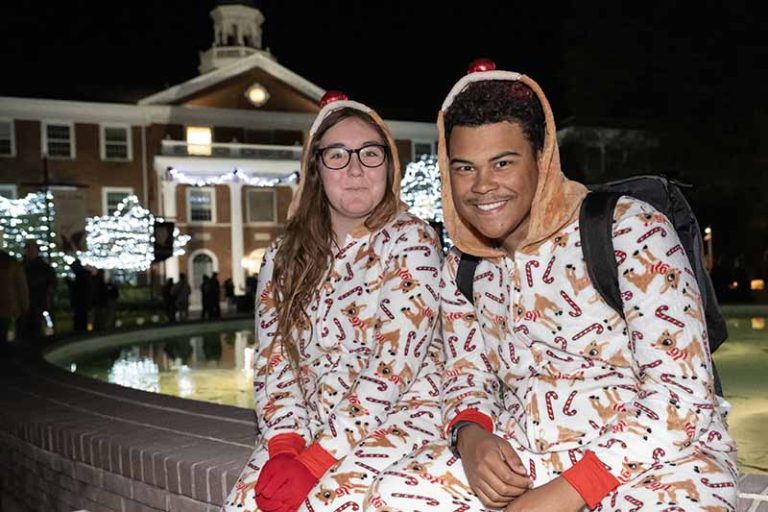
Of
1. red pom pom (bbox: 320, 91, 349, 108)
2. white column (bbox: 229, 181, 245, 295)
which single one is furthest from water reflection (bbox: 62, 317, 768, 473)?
white column (bbox: 229, 181, 245, 295)

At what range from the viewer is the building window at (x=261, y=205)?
32.5m

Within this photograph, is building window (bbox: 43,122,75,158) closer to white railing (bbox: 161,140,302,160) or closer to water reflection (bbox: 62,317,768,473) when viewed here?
white railing (bbox: 161,140,302,160)

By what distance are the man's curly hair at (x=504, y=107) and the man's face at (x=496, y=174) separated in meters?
0.02

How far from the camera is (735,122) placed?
13641mm

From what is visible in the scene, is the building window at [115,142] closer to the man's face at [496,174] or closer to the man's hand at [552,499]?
the man's face at [496,174]

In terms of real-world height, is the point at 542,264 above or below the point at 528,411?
above

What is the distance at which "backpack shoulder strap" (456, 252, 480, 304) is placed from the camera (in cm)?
231

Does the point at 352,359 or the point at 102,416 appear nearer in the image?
the point at 352,359

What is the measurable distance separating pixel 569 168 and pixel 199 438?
1871 centimetres

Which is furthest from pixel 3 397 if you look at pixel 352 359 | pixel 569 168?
pixel 569 168

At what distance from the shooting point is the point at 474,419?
2121 mm

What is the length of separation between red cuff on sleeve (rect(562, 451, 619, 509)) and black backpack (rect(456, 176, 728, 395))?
0.45m

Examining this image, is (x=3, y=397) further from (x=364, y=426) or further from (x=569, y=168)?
(x=569, y=168)

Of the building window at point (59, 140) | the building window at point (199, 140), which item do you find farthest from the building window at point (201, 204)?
the building window at point (59, 140)
